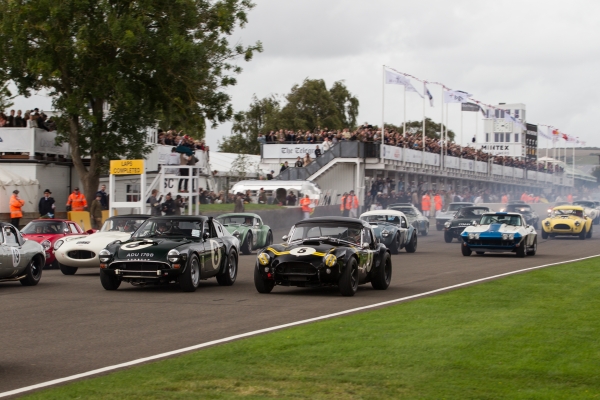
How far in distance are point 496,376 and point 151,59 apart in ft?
87.6

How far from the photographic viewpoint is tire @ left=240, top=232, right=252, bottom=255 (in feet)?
98.2

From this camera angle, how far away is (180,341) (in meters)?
10.5

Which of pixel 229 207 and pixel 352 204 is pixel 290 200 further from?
pixel 229 207

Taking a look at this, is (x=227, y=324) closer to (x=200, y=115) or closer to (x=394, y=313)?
(x=394, y=313)

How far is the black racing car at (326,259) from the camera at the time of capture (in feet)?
51.2

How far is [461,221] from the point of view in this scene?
37.5m

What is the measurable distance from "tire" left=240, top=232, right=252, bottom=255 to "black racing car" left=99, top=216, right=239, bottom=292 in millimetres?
11304

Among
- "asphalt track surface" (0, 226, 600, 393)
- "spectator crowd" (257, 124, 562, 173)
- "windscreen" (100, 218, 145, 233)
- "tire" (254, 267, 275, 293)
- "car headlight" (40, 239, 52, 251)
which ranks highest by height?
"spectator crowd" (257, 124, 562, 173)

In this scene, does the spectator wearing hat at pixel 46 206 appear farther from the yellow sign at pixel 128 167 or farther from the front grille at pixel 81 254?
the front grille at pixel 81 254

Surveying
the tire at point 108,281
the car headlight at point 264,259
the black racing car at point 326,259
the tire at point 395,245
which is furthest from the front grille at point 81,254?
the tire at point 395,245

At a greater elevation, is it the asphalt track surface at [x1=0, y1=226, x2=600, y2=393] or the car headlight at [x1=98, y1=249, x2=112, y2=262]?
the car headlight at [x1=98, y1=249, x2=112, y2=262]

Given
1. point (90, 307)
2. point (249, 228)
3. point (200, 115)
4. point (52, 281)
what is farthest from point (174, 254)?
point (200, 115)

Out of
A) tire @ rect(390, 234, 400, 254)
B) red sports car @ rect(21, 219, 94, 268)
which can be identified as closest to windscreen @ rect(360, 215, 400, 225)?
tire @ rect(390, 234, 400, 254)

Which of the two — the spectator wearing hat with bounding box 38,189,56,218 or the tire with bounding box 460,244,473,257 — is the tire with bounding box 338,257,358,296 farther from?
the spectator wearing hat with bounding box 38,189,56,218
